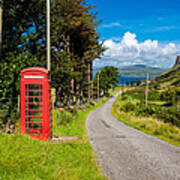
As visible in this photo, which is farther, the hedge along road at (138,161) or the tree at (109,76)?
the tree at (109,76)

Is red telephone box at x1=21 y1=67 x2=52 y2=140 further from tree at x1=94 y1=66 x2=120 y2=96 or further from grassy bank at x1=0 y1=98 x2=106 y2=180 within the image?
tree at x1=94 y1=66 x2=120 y2=96

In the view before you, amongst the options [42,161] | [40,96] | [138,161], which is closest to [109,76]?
[40,96]

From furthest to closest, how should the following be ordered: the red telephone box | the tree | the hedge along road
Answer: the tree < the red telephone box < the hedge along road

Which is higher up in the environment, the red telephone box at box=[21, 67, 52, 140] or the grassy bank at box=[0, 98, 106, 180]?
the red telephone box at box=[21, 67, 52, 140]

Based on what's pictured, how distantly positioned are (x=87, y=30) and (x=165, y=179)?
24.3 metres

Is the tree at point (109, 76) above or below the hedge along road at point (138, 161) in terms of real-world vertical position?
above

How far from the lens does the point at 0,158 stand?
18.0ft

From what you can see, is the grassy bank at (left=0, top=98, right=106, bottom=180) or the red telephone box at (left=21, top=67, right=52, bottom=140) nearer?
the grassy bank at (left=0, top=98, right=106, bottom=180)

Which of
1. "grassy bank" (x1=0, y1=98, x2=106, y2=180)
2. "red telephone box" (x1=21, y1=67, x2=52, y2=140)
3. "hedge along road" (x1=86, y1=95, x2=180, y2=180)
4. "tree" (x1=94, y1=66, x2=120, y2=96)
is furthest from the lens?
"tree" (x1=94, y1=66, x2=120, y2=96)

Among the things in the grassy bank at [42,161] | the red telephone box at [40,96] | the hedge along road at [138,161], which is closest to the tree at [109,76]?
the hedge along road at [138,161]

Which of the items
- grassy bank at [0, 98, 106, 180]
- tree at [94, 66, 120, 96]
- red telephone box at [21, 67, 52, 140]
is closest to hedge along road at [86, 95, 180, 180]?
grassy bank at [0, 98, 106, 180]

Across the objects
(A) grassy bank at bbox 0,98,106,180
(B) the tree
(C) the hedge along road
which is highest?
(B) the tree

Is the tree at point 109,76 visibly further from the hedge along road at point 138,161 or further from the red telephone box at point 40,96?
the red telephone box at point 40,96

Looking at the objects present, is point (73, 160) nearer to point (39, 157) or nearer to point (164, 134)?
point (39, 157)
